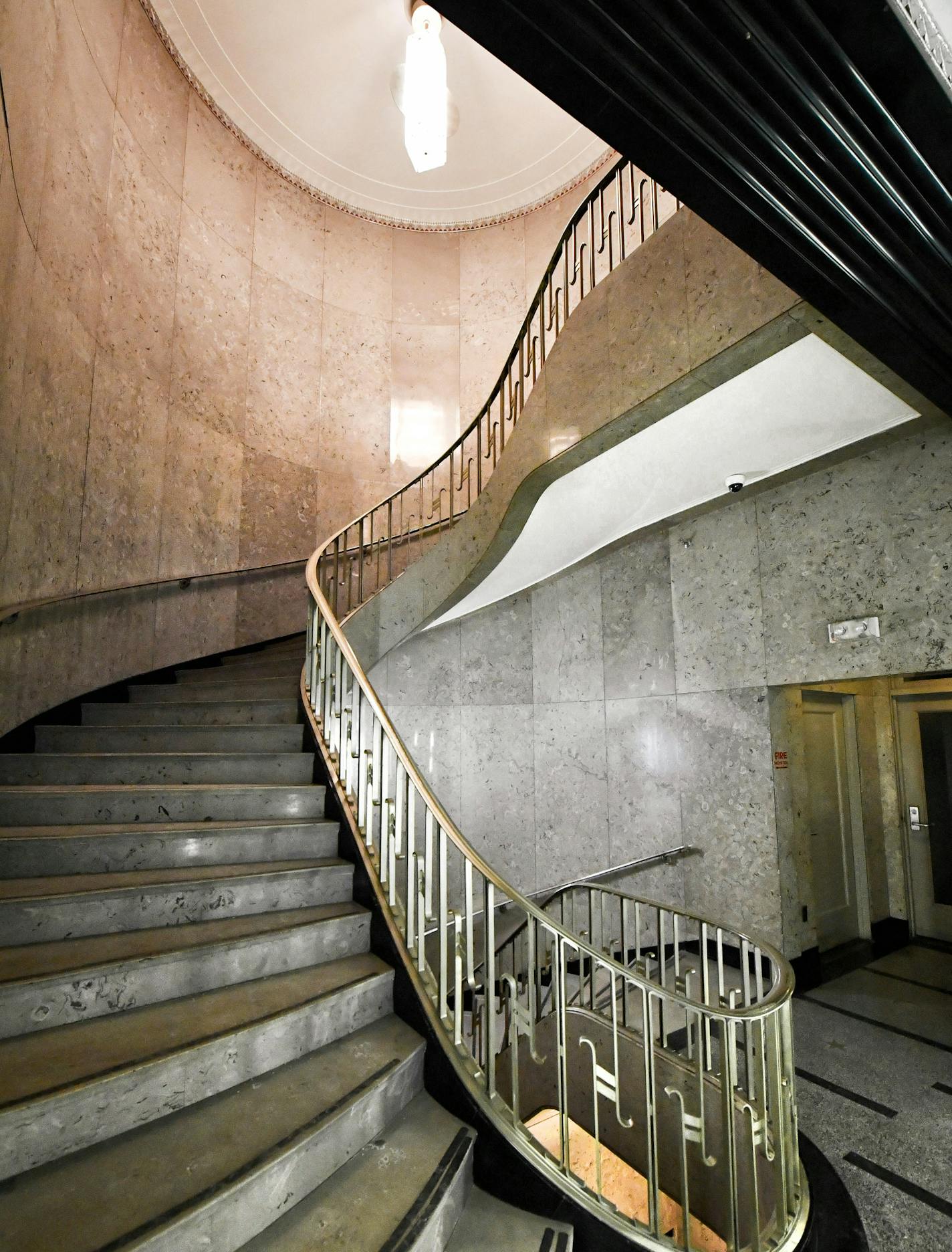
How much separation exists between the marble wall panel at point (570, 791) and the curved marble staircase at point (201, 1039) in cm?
346

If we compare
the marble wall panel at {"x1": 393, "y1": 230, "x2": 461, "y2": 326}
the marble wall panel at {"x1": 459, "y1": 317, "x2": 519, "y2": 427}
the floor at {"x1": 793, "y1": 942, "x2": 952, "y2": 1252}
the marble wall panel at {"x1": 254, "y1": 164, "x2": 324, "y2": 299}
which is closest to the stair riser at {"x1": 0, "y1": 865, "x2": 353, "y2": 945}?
the floor at {"x1": 793, "y1": 942, "x2": 952, "y2": 1252}

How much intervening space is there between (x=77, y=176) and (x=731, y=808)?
6.53m

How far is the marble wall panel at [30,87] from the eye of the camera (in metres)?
3.25

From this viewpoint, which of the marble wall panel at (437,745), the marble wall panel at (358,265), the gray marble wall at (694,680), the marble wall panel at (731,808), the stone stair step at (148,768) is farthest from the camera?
the marble wall panel at (358,265)

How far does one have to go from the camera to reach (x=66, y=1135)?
158cm

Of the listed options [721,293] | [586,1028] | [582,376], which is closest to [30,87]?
[582,376]

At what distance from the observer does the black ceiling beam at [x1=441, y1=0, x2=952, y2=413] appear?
1110 mm

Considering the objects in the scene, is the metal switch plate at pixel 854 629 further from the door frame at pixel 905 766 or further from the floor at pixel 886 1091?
the floor at pixel 886 1091

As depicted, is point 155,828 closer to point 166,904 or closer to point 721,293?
point 166,904

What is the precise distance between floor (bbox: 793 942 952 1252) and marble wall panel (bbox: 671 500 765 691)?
232 cm

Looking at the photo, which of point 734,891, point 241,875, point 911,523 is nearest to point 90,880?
point 241,875

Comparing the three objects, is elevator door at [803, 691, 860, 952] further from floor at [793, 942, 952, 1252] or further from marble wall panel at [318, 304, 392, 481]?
marble wall panel at [318, 304, 392, 481]

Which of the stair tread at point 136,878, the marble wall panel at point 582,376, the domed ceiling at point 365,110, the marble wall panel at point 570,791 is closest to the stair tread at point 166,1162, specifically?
the stair tread at point 136,878

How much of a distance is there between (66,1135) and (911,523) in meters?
4.81
